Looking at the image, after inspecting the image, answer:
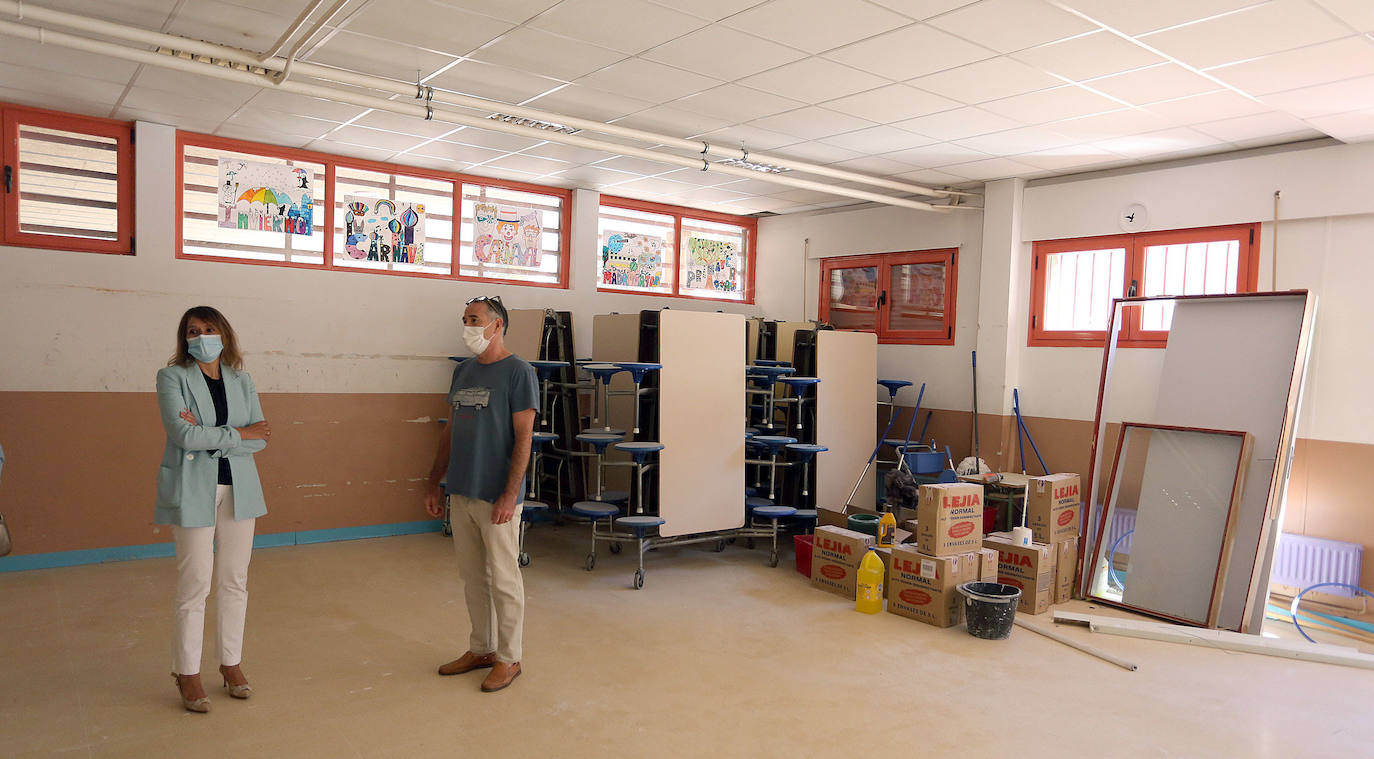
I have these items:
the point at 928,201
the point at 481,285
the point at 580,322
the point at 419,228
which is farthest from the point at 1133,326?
the point at 419,228

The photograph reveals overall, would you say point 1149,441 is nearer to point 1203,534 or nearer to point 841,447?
point 1203,534

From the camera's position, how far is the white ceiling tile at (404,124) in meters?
5.18

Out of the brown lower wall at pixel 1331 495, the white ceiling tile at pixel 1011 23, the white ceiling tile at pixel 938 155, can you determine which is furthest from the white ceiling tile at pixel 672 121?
the brown lower wall at pixel 1331 495

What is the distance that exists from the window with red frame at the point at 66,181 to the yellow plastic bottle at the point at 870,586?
16.6 ft

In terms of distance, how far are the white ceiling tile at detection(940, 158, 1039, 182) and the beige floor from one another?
3.21 metres

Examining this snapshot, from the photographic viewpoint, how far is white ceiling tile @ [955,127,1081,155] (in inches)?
205

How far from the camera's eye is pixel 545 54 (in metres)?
4.11

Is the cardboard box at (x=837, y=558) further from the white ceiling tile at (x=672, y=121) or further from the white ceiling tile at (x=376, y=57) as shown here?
the white ceiling tile at (x=376, y=57)

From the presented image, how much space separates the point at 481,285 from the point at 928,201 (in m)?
3.82

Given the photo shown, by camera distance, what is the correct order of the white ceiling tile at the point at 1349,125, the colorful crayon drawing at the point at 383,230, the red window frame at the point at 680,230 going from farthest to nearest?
the red window frame at the point at 680,230, the colorful crayon drawing at the point at 383,230, the white ceiling tile at the point at 1349,125

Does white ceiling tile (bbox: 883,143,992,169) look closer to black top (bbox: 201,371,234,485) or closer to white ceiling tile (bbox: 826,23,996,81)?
white ceiling tile (bbox: 826,23,996,81)

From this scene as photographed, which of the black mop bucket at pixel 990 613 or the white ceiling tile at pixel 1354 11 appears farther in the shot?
the black mop bucket at pixel 990 613

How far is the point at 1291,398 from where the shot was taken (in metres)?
4.79

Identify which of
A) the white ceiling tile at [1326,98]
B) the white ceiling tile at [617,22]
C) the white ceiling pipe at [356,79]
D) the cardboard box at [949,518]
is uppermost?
the white ceiling tile at [617,22]
